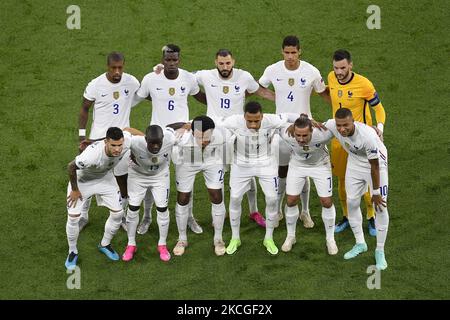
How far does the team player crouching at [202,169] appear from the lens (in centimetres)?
1112

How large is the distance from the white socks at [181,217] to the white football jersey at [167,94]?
105cm

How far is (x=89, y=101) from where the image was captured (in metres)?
11.6

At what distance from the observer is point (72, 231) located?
1102cm

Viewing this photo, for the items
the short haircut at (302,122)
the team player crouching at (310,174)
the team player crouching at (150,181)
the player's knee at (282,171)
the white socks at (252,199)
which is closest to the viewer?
the short haircut at (302,122)

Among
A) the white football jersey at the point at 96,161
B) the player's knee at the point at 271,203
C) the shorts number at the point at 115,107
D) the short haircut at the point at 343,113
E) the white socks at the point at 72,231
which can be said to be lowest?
the white socks at the point at 72,231

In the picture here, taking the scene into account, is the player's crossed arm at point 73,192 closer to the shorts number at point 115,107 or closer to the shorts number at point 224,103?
the shorts number at point 115,107

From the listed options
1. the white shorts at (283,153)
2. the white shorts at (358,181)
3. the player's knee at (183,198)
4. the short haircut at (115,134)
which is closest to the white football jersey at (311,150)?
the white shorts at (283,153)

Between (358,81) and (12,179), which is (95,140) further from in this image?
(358,81)

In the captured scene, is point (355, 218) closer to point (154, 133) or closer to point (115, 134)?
point (154, 133)

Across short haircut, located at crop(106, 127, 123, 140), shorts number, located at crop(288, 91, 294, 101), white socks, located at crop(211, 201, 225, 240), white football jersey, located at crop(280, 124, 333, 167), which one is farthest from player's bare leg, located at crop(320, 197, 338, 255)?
short haircut, located at crop(106, 127, 123, 140)

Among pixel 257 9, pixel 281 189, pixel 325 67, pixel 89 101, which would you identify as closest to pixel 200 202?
pixel 281 189

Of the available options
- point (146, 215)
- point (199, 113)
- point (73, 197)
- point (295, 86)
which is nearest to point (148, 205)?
point (146, 215)

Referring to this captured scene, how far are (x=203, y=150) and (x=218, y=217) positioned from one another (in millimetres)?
880

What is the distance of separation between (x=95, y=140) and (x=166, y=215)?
1.30 metres
